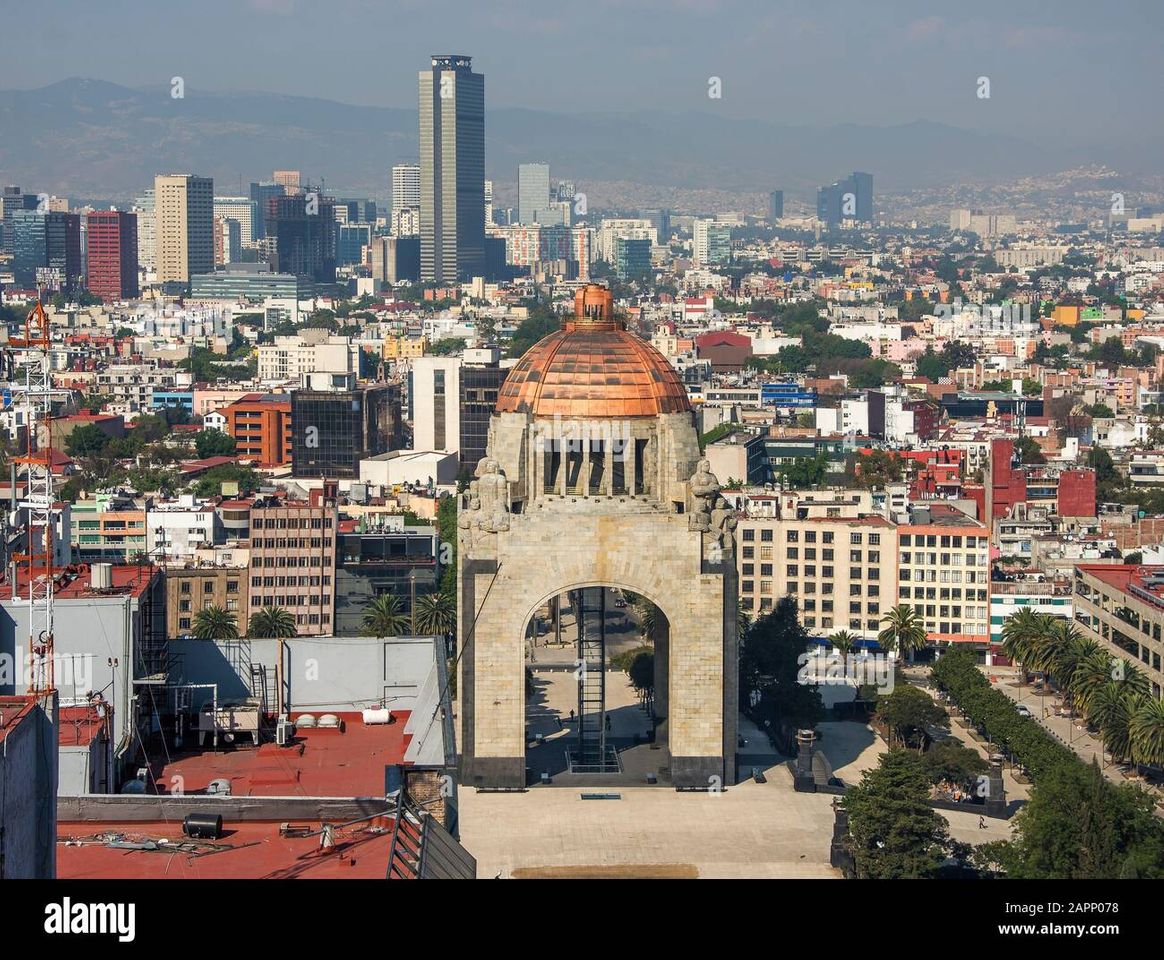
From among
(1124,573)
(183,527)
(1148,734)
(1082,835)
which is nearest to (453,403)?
(183,527)

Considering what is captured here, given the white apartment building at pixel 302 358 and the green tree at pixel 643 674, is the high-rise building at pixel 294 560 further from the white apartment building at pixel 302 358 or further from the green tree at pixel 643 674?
the white apartment building at pixel 302 358

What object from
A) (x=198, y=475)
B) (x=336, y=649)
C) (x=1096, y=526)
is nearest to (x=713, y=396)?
(x=198, y=475)

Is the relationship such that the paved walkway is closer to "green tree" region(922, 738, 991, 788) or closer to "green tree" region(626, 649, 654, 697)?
"green tree" region(922, 738, 991, 788)

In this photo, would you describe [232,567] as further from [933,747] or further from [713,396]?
[713,396]

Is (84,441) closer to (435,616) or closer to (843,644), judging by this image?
(435,616)

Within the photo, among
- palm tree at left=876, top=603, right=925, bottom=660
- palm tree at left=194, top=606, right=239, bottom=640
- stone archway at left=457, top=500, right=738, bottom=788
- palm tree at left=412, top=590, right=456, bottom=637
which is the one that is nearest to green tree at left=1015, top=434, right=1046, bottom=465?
palm tree at left=876, top=603, right=925, bottom=660

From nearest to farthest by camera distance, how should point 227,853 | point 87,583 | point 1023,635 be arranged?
point 227,853, point 87,583, point 1023,635

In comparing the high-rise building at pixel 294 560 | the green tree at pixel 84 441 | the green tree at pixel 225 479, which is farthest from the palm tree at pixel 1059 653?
the green tree at pixel 84 441
